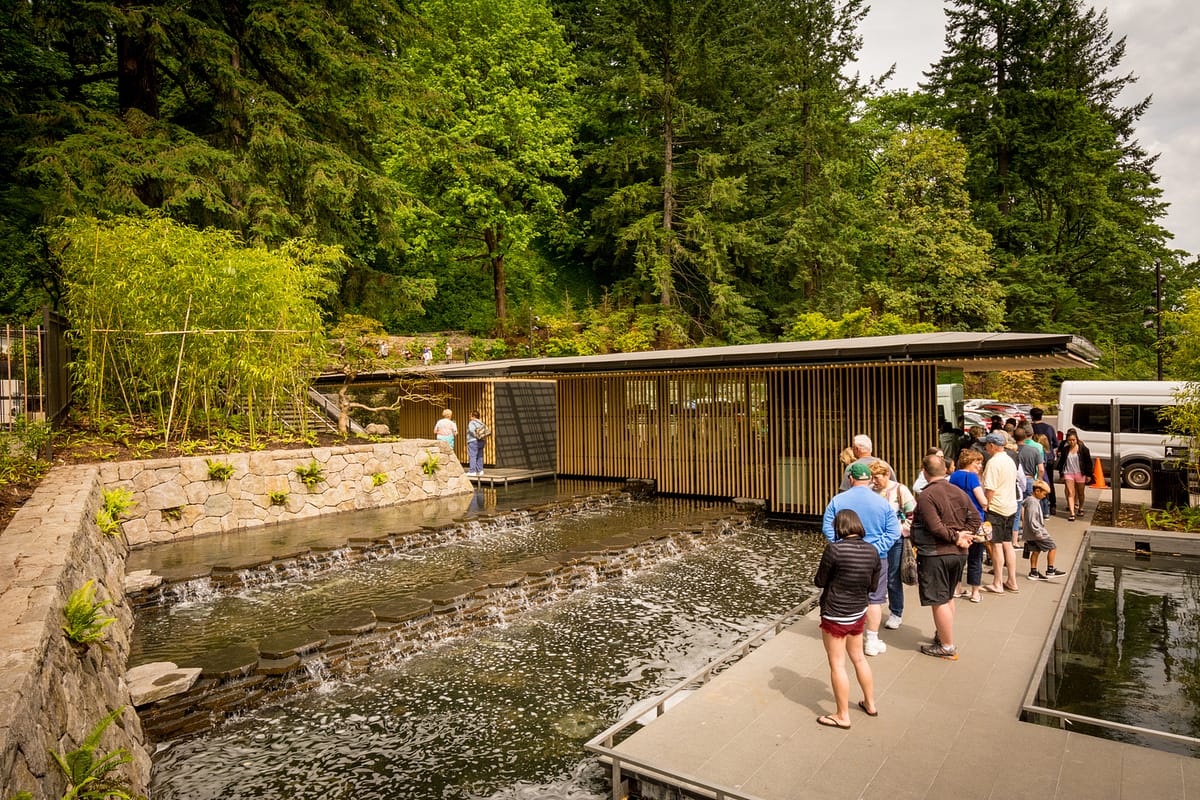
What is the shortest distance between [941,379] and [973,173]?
26.7 meters

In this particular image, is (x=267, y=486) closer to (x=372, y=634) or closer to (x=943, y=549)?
(x=372, y=634)

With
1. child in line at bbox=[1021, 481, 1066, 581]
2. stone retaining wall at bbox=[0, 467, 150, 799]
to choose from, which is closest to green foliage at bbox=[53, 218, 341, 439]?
stone retaining wall at bbox=[0, 467, 150, 799]

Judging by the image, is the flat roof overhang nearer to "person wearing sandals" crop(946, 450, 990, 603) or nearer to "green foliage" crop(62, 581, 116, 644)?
"person wearing sandals" crop(946, 450, 990, 603)

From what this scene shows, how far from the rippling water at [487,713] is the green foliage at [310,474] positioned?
688 cm

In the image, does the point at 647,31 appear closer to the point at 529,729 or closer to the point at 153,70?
the point at 153,70

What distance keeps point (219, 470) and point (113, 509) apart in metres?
1.98

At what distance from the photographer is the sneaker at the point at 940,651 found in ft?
18.0

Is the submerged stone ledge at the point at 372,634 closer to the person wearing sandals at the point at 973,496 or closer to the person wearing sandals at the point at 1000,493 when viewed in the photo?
the person wearing sandals at the point at 973,496

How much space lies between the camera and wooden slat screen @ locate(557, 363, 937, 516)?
12.0 meters

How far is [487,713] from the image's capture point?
17.5 feet

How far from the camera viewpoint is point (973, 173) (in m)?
33.6

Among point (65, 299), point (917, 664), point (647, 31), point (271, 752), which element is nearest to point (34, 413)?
point (65, 299)

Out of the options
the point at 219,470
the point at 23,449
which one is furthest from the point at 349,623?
the point at 23,449

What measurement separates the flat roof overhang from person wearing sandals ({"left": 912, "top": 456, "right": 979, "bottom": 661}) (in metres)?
4.71
